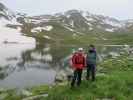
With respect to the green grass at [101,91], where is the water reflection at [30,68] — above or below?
below

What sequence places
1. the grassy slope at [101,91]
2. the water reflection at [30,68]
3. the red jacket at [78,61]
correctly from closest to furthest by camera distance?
the grassy slope at [101,91], the red jacket at [78,61], the water reflection at [30,68]

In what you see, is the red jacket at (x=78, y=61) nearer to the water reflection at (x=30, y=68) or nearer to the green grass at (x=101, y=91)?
the green grass at (x=101, y=91)

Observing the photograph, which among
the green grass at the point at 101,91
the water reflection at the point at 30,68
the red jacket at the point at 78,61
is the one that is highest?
the red jacket at the point at 78,61

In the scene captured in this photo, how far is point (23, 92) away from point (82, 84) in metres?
5.43

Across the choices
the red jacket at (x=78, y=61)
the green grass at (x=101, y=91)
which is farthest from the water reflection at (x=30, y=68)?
the green grass at (x=101, y=91)

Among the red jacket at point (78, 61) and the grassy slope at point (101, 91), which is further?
the red jacket at point (78, 61)

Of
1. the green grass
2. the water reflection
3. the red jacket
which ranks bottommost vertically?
the water reflection

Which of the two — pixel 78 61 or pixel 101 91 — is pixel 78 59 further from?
pixel 101 91

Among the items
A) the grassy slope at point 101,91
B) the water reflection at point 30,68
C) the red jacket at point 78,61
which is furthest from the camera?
the water reflection at point 30,68

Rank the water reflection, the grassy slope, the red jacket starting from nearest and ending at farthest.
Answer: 1. the grassy slope
2. the red jacket
3. the water reflection

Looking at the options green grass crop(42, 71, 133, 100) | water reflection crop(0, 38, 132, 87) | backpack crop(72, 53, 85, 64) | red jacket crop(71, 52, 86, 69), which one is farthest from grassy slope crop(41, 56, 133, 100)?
water reflection crop(0, 38, 132, 87)

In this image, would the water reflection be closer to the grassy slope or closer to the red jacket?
the red jacket

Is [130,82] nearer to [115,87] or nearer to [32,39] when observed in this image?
[115,87]

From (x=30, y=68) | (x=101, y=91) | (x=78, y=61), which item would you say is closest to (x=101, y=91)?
(x=101, y=91)
